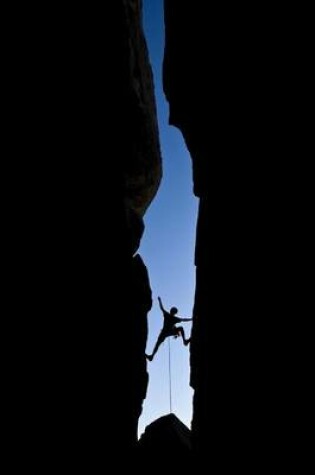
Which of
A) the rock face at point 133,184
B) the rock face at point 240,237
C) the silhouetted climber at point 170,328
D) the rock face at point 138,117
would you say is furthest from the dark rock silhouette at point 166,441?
the rock face at point 138,117

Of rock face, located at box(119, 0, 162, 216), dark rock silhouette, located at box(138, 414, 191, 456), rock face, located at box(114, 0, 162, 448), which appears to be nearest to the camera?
dark rock silhouette, located at box(138, 414, 191, 456)

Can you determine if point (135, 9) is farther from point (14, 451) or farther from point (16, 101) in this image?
point (14, 451)

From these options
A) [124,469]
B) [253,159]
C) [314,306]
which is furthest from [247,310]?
[124,469]

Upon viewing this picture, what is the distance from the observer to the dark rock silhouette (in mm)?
11812

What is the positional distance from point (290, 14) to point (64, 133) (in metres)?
7.09

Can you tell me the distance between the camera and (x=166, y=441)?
12.1 m

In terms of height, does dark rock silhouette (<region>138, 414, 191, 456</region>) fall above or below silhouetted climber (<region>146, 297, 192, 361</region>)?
below

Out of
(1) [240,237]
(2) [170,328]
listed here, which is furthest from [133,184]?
(1) [240,237]

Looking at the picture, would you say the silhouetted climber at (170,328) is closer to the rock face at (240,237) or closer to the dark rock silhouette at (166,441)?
the dark rock silhouette at (166,441)

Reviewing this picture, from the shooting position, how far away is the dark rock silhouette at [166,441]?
11.8 metres

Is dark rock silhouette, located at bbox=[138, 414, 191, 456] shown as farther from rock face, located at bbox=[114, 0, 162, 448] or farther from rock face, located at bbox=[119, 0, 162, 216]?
rock face, located at bbox=[119, 0, 162, 216]

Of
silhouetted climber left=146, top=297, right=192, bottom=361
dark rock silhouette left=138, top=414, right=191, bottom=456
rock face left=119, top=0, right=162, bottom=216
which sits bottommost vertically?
dark rock silhouette left=138, top=414, right=191, bottom=456

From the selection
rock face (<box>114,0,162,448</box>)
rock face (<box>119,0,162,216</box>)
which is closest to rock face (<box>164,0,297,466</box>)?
rock face (<box>114,0,162,448</box>)

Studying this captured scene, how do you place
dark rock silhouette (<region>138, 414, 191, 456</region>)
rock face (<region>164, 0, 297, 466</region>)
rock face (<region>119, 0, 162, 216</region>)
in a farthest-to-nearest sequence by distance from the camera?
rock face (<region>119, 0, 162, 216</region>) → dark rock silhouette (<region>138, 414, 191, 456</region>) → rock face (<region>164, 0, 297, 466</region>)
